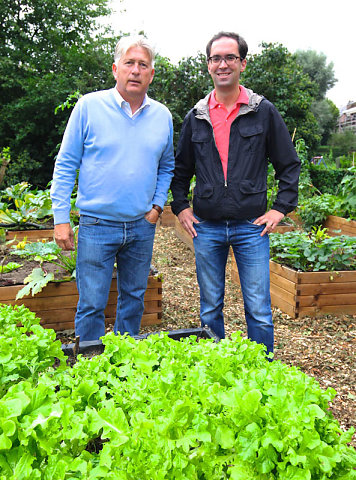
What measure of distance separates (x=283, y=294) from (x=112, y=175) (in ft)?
7.64

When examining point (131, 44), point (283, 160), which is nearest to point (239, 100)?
point (283, 160)

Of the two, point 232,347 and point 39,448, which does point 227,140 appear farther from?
point 39,448

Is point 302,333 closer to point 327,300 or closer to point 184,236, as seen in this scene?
point 327,300

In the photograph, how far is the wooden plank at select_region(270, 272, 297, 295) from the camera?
3.89 metres

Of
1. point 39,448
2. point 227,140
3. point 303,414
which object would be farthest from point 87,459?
point 227,140

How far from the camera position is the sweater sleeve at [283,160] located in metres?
2.49

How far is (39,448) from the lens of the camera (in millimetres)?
1064

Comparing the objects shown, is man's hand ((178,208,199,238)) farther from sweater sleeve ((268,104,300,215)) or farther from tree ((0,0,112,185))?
tree ((0,0,112,185))

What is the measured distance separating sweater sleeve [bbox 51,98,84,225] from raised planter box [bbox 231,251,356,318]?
224cm

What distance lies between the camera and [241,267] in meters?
2.60

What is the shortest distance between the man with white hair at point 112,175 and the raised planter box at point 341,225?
448 centimetres

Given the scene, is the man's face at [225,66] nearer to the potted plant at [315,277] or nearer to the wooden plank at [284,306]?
the potted plant at [315,277]

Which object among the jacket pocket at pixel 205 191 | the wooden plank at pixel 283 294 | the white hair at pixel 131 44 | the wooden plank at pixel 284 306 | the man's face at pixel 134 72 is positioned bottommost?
the wooden plank at pixel 284 306

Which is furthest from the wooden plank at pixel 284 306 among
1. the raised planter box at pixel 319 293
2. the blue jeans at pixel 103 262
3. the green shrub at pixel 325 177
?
the green shrub at pixel 325 177
